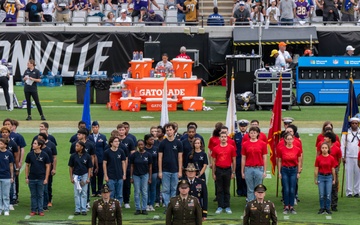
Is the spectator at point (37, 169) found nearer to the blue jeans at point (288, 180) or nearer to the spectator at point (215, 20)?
the blue jeans at point (288, 180)

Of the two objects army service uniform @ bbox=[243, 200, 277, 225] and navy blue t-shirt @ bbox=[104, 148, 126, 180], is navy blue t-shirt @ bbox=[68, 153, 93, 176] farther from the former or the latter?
army service uniform @ bbox=[243, 200, 277, 225]

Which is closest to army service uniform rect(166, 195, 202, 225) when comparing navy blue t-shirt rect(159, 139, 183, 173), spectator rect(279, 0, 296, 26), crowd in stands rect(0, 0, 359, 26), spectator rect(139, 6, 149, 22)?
navy blue t-shirt rect(159, 139, 183, 173)

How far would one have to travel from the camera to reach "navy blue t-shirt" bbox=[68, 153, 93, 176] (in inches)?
840

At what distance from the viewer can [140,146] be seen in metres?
21.5

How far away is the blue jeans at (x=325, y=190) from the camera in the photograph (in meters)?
21.4

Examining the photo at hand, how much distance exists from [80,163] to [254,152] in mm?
3219

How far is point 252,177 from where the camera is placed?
21562 mm

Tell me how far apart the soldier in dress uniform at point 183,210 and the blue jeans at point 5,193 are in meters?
5.25

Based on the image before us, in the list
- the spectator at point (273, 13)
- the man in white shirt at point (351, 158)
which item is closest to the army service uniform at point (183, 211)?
the man in white shirt at point (351, 158)

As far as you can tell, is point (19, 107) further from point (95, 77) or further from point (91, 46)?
point (91, 46)

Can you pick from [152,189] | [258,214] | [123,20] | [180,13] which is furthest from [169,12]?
[258,214]

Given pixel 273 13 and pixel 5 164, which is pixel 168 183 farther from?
pixel 273 13

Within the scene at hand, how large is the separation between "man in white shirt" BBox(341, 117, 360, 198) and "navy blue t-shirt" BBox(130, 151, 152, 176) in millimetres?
4107

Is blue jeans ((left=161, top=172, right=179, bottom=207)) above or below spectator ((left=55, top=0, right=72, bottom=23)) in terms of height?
below
